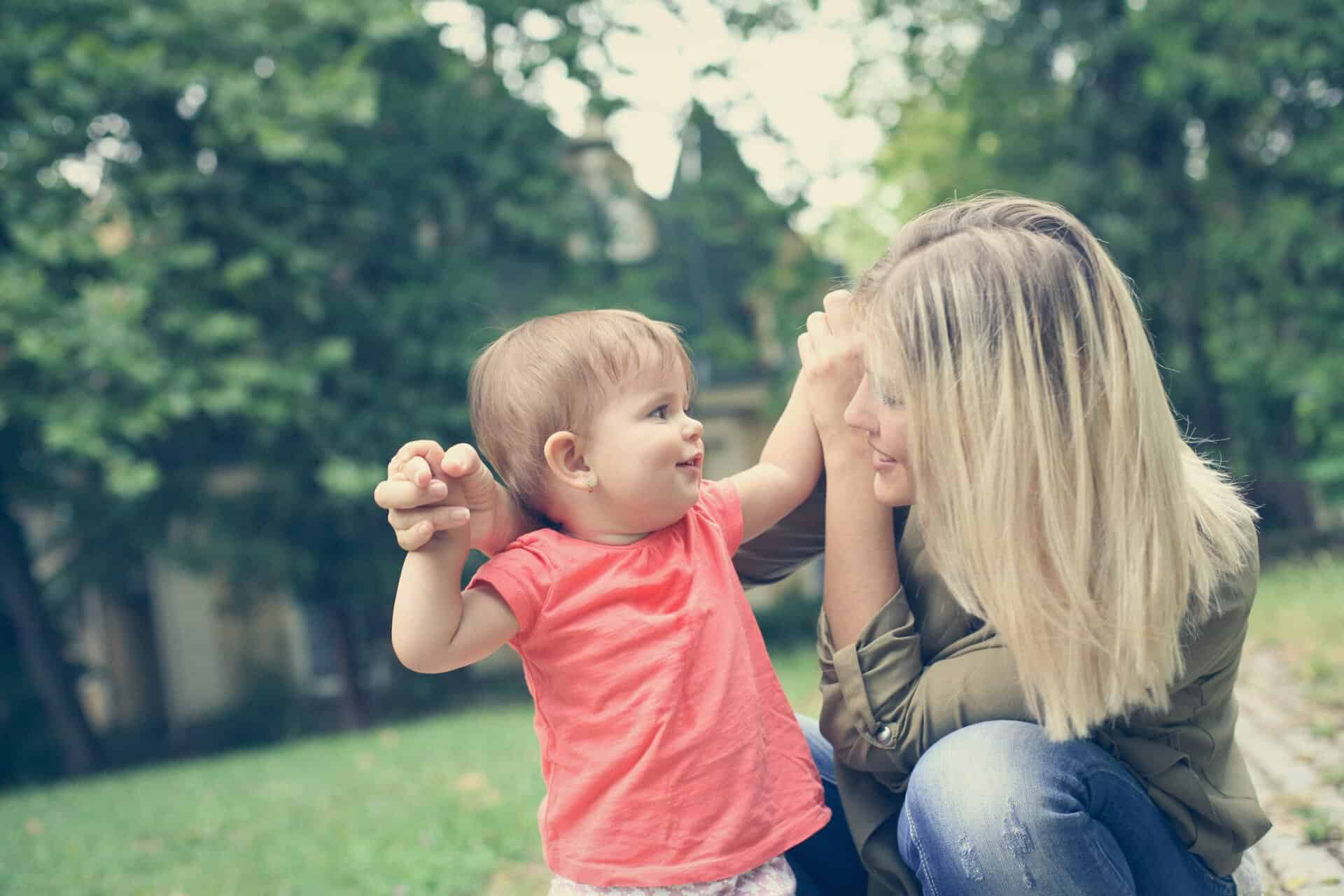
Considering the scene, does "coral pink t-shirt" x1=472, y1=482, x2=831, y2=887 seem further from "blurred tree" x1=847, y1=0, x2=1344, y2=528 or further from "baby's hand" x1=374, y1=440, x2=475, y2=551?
"blurred tree" x1=847, y1=0, x2=1344, y2=528

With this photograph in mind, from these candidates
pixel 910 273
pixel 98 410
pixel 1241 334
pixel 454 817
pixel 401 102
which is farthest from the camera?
pixel 1241 334

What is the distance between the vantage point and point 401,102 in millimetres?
12867

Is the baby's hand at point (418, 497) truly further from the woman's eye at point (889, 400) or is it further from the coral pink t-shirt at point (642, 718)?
the woman's eye at point (889, 400)

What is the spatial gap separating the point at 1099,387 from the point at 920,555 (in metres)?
0.50

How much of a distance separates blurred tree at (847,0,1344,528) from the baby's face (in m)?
12.6

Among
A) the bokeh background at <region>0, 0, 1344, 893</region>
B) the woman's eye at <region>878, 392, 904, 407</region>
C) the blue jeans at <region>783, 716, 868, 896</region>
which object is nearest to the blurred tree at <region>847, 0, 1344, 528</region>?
the bokeh background at <region>0, 0, 1344, 893</region>

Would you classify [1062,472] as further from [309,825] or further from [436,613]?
[309,825]

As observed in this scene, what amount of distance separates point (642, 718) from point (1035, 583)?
64 centimetres

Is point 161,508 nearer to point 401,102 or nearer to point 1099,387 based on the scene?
point 401,102

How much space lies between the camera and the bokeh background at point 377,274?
35.4ft

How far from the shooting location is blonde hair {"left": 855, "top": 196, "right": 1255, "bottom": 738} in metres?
1.81

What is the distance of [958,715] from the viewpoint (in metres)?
2.02

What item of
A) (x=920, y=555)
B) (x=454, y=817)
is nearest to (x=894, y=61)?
(x=454, y=817)

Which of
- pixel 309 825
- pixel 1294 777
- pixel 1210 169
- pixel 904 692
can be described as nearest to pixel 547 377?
pixel 904 692
